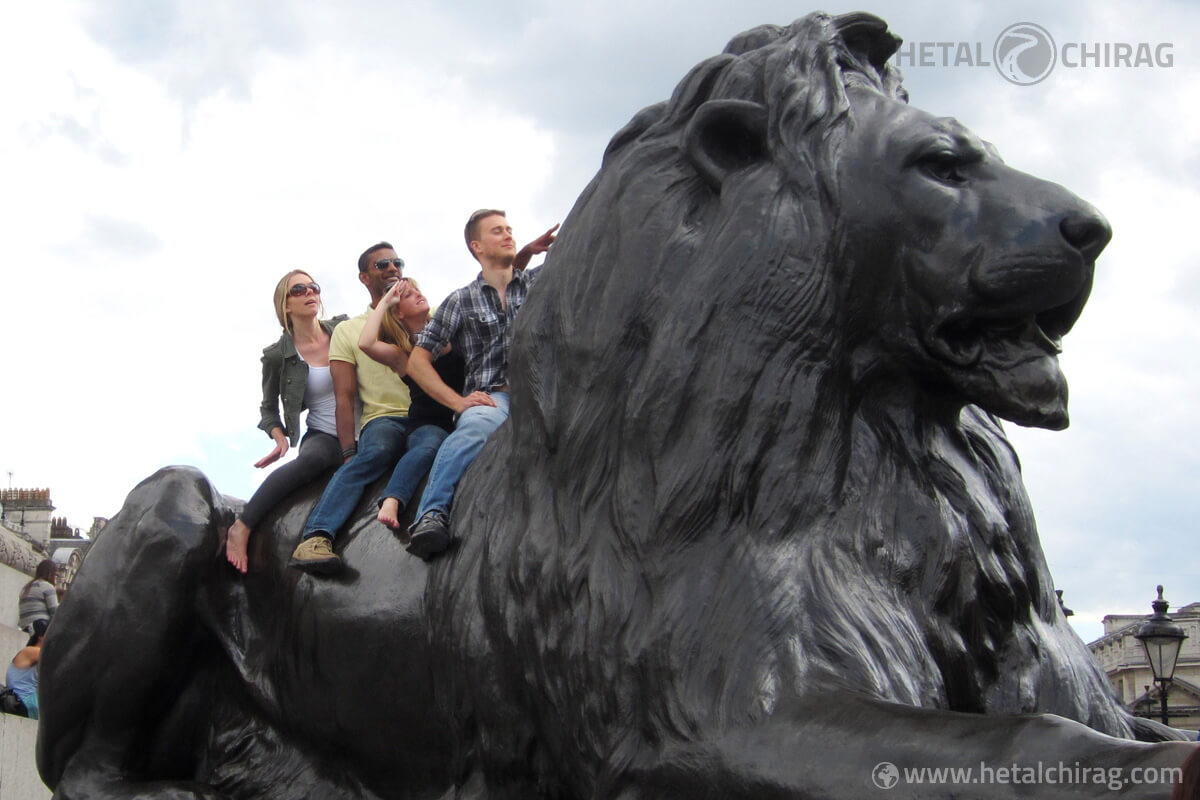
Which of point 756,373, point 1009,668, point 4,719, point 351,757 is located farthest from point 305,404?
point 4,719

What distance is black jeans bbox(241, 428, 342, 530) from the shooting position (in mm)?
5164

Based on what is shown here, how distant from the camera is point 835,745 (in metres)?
3.33

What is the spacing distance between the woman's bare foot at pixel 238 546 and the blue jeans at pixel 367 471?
1.07ft

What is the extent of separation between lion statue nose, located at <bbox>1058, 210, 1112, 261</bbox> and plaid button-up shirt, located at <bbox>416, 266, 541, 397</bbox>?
1.92 m

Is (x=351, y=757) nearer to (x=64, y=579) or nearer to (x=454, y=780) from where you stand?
(x=454, y=780)

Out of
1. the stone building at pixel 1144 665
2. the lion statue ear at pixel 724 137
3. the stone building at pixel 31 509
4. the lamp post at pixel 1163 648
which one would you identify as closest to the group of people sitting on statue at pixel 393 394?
the lion statue ear at pixel 724 137

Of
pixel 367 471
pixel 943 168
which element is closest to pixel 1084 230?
pixel 943 168

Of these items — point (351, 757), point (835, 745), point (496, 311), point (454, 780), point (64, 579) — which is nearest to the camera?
point (835, 745)

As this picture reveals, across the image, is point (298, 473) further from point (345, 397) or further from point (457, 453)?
point (457, 453)

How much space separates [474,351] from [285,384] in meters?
1.28

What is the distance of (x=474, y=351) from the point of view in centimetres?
516

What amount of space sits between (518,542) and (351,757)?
107 cm

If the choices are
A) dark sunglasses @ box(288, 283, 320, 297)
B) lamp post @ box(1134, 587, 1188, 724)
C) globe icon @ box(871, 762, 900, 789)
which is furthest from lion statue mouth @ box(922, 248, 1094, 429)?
lamp post @ box(1134, 587, 1188, 724)

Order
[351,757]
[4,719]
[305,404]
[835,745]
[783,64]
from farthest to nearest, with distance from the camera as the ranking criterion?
[4,719] < [305,404] < [351,757] < [783,64] < [835,745]
